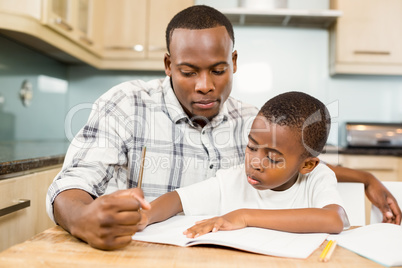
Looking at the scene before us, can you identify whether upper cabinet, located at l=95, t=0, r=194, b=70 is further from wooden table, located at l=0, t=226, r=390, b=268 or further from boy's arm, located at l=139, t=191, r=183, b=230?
wooden table, located at l=0, t=226, r=390, b=268

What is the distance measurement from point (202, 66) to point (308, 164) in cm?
37

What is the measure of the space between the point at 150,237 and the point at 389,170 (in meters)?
2.11

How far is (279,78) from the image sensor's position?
295cm

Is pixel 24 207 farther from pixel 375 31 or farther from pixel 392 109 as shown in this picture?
pixel 392 109

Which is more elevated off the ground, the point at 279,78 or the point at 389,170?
the point at 279,78

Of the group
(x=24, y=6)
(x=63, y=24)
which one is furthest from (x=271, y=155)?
(x=63, y=24)

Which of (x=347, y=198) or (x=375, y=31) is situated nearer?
(x=347, y=198)

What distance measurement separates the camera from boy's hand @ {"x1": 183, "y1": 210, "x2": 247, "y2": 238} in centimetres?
69

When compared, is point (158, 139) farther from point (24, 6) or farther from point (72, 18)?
point (72, 18)

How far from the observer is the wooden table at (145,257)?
547mm

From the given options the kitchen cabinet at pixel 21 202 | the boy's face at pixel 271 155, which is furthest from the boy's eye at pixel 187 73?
the kitchen cabinet at pixel 21 202

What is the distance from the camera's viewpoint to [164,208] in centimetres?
84

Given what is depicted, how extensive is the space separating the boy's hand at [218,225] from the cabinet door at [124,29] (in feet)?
6.94

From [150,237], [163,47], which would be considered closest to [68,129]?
[163,47]
